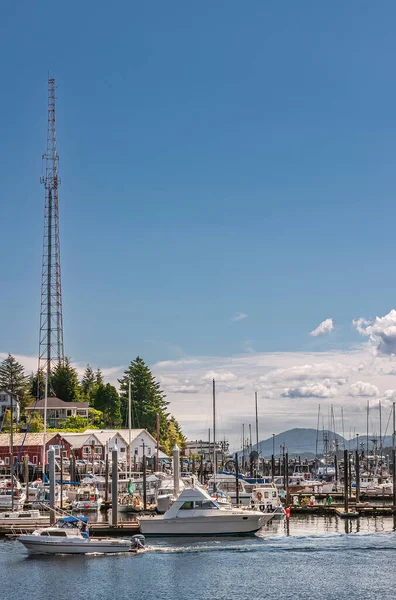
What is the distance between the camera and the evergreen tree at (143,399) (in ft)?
552

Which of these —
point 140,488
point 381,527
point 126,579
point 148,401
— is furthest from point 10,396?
point 126,579

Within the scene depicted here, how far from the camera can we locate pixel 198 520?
237 feet

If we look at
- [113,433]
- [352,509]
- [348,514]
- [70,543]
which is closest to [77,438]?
[113,433]

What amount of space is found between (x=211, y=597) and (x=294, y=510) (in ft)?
137

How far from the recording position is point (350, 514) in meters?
86.7

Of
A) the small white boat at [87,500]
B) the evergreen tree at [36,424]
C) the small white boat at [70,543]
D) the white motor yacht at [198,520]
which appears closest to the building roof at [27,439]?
the evergreen tree at [36,424]

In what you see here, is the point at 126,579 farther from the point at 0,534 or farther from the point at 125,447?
the point at 125,447

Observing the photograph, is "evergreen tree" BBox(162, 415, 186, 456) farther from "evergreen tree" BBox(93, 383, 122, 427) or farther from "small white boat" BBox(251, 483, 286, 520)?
"small white boat" BBox(251, 483, 286, 520)

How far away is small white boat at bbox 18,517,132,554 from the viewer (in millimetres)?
65250

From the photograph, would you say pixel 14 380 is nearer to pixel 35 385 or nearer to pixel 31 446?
pixel 35 385

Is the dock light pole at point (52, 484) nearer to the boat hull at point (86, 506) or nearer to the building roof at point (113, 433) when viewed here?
the boat hull at point (86, 506)

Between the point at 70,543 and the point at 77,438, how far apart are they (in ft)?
254

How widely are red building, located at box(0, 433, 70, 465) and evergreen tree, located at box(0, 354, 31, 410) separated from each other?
3507 cm

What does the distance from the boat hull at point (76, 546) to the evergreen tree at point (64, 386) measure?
108m
